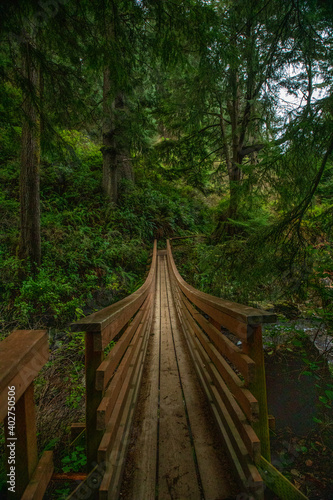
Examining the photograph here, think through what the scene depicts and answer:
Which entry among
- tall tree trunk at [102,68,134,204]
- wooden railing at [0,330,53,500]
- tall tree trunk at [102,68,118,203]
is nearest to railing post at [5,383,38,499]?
wooden railing at [0,330,53,500]

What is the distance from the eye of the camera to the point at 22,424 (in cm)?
92

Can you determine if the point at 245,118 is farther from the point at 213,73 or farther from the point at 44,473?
the point at 44,473

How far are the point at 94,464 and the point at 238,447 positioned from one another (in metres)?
0.88

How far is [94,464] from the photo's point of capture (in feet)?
4.52

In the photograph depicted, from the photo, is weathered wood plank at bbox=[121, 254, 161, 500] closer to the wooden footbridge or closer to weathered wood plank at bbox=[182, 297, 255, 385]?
the wooden footbridge

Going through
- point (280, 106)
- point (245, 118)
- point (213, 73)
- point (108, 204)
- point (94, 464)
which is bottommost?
point (94, 464)

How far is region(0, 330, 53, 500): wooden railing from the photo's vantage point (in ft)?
2.86

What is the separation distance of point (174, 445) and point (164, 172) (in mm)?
10448

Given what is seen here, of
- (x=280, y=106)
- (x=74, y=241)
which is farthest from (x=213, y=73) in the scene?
(x=74, y=241)

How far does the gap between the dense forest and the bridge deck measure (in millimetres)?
611

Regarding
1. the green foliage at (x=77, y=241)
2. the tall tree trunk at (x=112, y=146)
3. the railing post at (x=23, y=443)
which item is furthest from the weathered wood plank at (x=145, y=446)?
the tall tree trunk at (x=112, y=146)

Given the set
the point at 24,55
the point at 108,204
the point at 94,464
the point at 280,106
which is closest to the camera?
the point at 94,464

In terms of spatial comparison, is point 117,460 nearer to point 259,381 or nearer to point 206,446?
point 206,446

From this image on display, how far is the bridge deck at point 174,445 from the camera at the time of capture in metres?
1.45
